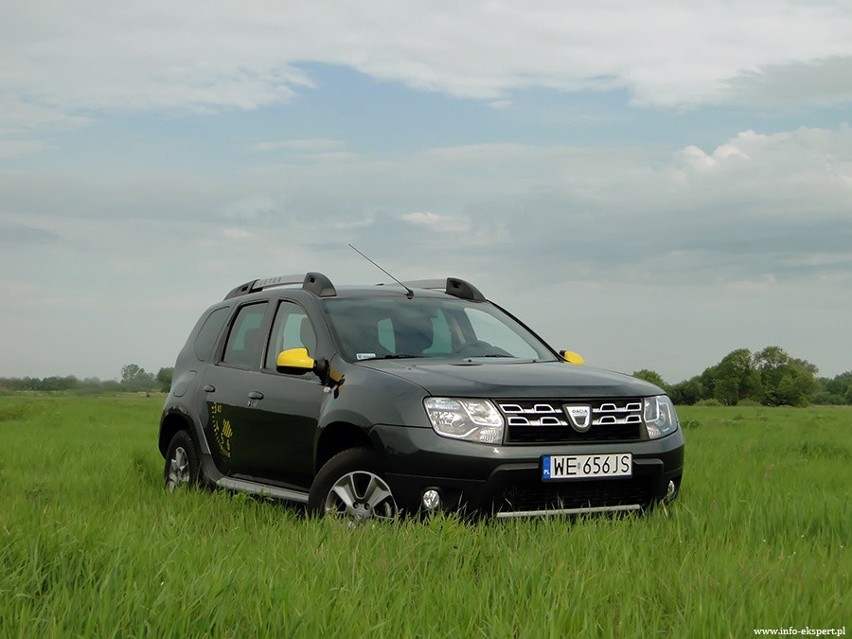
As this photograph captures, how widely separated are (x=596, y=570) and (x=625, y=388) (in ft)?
7.01

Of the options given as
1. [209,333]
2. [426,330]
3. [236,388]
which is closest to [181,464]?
[209,333]

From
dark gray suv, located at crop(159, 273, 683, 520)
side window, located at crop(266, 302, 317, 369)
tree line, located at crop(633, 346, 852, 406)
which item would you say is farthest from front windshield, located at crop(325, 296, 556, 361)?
tree line, located at crop(633, 346, 852, 406)

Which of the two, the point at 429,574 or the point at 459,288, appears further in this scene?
the point at 459,288

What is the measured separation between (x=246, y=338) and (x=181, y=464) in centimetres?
146

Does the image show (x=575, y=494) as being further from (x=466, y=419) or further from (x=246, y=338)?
(x=246, y=338)

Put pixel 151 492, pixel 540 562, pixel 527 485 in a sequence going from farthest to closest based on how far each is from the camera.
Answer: pixel 151 492 → pixel 527 485 → pixel 540 562

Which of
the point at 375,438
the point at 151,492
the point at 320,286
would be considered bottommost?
the point at 151,492

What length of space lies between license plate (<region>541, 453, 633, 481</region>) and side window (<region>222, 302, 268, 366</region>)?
2876 mm

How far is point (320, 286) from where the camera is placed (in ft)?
26.9

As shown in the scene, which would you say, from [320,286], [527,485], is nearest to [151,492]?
[320,286]

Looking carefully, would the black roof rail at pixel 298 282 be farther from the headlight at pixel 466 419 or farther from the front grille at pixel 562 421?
the front grille at pixel 562 421

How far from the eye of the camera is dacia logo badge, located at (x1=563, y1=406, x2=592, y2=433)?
21.8 ft

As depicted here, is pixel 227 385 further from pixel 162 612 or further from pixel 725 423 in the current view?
pixel 725 423

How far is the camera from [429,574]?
4.98 meters
